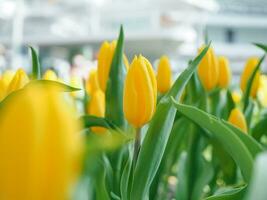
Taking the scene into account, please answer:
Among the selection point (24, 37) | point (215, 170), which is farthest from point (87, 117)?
point (24, 37)

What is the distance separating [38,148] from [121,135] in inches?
3.0

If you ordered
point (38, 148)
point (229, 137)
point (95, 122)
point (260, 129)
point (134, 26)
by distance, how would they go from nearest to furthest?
point (38, 148)
point (229, 137)
point (95, 122)
point (260, 129)
point (134, 26)

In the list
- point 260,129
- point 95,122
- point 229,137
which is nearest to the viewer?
point 229,137

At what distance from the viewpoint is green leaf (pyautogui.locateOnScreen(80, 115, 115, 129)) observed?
0.52 metres

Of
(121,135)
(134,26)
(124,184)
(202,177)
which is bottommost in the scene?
(134,26)

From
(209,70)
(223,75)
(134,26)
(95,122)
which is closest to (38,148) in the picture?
(95,122)

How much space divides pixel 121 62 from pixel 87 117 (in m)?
0.09

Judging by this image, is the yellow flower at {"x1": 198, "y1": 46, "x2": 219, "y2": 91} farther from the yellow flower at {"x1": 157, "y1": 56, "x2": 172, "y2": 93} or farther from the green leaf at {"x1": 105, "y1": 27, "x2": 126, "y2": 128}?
the green leaf at {"x1": 105, "y1": 27, "x2": 126, "y2": 128}

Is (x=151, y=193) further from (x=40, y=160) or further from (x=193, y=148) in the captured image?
(x=40, y=160)

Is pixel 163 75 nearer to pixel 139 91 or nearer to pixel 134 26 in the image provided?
pixel 139 91

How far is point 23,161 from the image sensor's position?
15 centimetres

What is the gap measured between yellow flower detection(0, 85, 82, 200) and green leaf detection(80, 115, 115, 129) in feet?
1.17

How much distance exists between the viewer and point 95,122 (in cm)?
52

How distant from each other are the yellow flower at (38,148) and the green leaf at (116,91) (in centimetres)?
41
